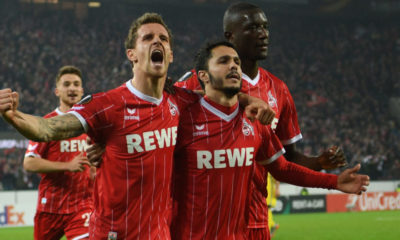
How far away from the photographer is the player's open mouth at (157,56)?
381 cm

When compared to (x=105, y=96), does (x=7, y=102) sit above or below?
below

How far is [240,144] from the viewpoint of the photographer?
3973 millimetres

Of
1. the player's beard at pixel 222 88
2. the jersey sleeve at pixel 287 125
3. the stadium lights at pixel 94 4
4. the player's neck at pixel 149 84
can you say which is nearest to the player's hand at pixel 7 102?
the player's neck at pixel 149 84

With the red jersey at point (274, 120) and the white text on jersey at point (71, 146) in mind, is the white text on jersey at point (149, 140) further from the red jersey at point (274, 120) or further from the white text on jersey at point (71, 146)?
the white text on jersey at point (71, 146)

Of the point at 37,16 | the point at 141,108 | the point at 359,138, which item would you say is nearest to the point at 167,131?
the point at 141,108

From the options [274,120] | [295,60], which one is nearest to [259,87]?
[274,120]

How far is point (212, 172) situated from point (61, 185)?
10.4 ft

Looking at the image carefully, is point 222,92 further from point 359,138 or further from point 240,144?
point 359,138

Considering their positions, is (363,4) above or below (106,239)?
above

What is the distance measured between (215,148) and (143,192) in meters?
0.60

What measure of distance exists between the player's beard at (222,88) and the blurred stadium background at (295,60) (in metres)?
15.5

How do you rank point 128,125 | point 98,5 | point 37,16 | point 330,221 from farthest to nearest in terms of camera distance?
1. point 98,5
2. point 37,16
3. point 330,221
4. point 128,125

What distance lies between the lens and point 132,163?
3.69 meters

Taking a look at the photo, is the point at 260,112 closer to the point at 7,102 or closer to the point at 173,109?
the point at 173,109
